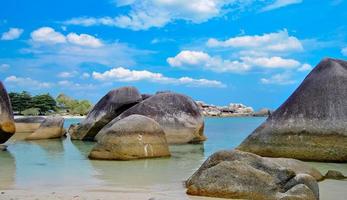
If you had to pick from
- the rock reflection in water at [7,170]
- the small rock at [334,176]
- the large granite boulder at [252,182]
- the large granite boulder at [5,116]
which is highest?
the large granite boulder at [5,116]

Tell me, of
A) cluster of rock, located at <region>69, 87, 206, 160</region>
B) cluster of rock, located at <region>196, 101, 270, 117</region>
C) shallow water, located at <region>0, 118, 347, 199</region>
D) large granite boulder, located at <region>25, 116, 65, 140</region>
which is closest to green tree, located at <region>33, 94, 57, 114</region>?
cluster of rock, located at <region>196, 101, 270, 117</region>

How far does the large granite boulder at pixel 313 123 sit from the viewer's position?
520 inches

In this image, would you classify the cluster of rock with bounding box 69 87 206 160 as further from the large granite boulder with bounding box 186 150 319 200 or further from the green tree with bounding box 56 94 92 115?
the green tree with bounding box 56 94 92 115

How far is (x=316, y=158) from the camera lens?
44.0 feet

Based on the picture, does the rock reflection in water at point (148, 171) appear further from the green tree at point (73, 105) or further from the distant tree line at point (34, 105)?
the green tree at point (73, 105)

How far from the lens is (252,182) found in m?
7.69

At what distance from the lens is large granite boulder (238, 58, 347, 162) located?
43.4ft

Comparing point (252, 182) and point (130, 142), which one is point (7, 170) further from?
point (252, 182)

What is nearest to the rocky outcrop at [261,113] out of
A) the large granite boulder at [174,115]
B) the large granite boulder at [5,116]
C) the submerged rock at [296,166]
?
the large granite boulder at [174,115]

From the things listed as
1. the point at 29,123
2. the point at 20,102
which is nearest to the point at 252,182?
the point at 29,123

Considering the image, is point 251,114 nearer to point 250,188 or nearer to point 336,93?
point 336,93

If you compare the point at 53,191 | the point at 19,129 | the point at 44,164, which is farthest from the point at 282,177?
the point at 19,129

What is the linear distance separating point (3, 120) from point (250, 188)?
38.4 ft

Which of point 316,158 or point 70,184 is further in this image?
point 316,158
